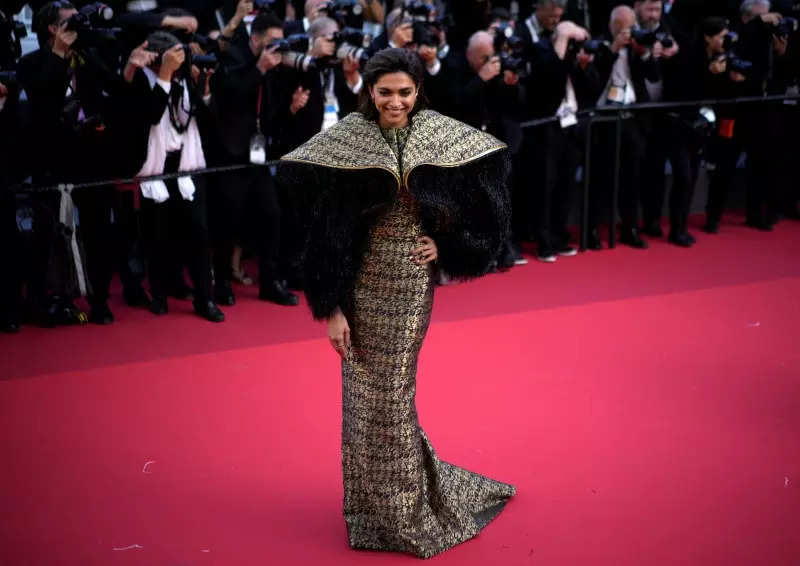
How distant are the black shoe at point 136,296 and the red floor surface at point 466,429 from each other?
9 centimetres

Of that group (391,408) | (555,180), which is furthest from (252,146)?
(391,408)

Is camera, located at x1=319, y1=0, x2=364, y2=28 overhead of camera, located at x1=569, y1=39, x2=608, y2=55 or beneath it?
overhead

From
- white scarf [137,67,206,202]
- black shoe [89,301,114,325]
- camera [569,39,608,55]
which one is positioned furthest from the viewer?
camera [569,39,608,55]

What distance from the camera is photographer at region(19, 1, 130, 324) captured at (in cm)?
511

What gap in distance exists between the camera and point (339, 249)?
2.90 metres

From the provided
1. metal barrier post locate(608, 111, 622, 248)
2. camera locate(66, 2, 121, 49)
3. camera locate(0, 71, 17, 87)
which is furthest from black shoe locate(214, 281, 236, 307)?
metal barrier post locate(608, 111, 622, 248)

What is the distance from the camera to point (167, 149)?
17.9ft

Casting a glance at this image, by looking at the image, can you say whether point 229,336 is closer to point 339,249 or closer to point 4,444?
point 4,444

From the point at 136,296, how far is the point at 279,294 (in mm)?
813

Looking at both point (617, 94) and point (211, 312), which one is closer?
point (211, 312)

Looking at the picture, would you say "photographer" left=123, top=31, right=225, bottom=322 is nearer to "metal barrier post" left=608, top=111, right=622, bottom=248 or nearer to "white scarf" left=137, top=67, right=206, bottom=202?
"white scarf" left=137, top=67, right=206, bottom=202

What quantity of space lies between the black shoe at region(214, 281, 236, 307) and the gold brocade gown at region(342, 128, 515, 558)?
2.83 meters

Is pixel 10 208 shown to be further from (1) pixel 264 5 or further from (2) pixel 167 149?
(1) pixel 264 5

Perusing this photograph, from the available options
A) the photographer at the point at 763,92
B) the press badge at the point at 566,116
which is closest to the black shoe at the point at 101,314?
the press badge at the point at 566,116
